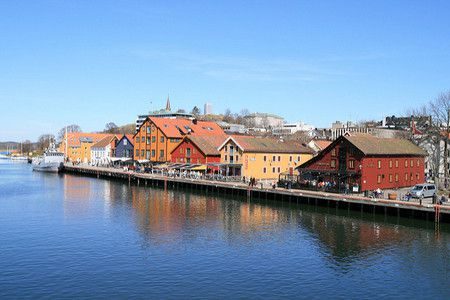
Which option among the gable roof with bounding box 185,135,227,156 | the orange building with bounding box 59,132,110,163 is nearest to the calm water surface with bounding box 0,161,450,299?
the gable roof with bounding box 185,135,227,156

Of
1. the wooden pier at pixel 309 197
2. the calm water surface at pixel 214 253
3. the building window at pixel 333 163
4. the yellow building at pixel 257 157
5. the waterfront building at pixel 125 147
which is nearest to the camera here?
the calm water surface at pixel 214 253

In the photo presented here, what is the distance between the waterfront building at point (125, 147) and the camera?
11750cm

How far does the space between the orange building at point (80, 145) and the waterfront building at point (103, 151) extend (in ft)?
25.6

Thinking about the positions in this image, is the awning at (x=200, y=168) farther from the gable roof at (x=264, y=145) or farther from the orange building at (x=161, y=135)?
the orange building at (x=161, y=135)

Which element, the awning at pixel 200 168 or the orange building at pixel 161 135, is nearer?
the awning at pixel 200 168

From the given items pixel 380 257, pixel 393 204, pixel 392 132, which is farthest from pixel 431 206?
pixel 392 132

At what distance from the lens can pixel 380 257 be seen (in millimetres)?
34312

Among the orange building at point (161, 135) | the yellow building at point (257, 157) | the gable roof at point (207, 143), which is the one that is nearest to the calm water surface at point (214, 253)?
the yellow building at point (257, 157)

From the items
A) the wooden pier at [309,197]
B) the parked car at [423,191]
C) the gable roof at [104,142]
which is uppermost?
the gable roof at [104,142]

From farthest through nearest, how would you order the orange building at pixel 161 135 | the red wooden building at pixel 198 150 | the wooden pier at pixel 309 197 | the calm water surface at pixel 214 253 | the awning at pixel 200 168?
1. the orange building at pixel 161 135
2. the red wooden building at pixel 198 150
3. the awning at pixel 200 168
4. the wooden pier at pixel 309 197
5. the calm water surface at pixel 214 253

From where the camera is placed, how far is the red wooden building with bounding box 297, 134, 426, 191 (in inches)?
2470

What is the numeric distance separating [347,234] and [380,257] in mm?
8132

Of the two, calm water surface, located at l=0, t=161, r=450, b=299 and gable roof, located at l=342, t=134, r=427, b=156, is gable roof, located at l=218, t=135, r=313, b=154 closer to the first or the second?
gable roof, located at l=342, t=134, r=427, b=156

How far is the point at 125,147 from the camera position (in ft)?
392
